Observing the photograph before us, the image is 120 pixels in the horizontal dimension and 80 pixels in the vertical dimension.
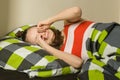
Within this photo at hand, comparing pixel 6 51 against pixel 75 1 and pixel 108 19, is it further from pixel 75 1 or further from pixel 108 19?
pixel 108 19

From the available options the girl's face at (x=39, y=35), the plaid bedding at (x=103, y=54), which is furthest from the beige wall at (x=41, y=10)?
the plaid bedding at (x=103, y=54)

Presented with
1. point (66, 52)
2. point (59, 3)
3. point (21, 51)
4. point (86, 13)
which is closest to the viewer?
point (21, 51)

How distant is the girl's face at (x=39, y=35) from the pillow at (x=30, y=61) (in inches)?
4.6

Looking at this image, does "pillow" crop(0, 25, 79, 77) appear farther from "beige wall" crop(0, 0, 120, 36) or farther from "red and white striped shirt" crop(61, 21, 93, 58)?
"beige wall" crop(0, 0, 120, 36)

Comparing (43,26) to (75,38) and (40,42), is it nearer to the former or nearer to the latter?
(40,42)

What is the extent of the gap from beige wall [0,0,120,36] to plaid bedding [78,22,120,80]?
51cm

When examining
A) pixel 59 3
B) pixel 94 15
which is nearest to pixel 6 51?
pixel 59 3

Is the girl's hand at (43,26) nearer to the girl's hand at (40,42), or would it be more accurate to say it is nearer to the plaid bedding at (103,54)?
the girl's hand at (40,42)

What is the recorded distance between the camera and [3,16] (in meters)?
1.73

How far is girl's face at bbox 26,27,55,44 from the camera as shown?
156 centimetres

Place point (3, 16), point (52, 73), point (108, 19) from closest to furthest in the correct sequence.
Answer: point (52, 73), point (3, 16), point (108, 19)

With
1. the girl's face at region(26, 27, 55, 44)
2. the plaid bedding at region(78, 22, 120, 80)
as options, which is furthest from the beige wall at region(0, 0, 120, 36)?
the plaid bedding at region(78, 22, 120, 80)

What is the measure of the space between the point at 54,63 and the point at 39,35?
35 cm

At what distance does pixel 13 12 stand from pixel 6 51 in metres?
0.44
